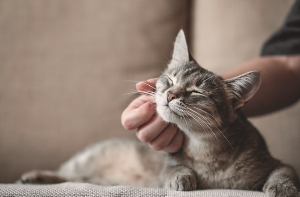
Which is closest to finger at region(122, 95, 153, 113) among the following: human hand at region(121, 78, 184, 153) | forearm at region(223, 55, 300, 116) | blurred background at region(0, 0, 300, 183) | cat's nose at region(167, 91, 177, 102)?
human hand at region(121, 78, 184, 153)

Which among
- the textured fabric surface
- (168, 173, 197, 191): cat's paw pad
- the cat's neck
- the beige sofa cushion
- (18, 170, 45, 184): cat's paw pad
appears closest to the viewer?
the textured fabric surface

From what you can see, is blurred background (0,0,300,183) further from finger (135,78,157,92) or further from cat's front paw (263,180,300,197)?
cat's front paw (263,180,300,197)

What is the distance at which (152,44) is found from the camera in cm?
155

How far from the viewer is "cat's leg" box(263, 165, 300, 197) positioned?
792 mm

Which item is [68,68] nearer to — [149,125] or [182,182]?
[149,125]

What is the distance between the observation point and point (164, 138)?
37.9 inches

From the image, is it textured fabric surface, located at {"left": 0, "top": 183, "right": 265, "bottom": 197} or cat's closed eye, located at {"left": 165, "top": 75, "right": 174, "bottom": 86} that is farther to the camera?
cat's closed eye, located at {"left": 165, "top": 75, "right": 174, "bottom": 86}

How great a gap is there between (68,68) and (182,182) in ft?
3.02

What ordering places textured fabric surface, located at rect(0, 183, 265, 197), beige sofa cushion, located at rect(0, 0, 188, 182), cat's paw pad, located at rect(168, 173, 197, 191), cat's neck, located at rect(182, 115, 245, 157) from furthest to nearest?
beige sofa cushion, located at rect(0, 0, 188, 182), cat's neck, located at rect(182, 115, 245, 157), cat's paw pad, located at rect(168, 173, 197, 191), textured fabric surface, located at rect(0, 183, 265, 197)

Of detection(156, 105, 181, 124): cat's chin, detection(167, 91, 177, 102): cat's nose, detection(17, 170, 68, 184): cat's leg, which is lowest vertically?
detection(17, 170, 68, 184): cat's leg

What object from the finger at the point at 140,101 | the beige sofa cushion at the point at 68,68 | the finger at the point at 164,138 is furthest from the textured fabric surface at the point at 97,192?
the beige sofa cushion at the point at 68,68

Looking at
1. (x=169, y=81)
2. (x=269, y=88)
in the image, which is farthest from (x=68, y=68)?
(x=269, y=88)

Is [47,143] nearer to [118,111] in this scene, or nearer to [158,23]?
[118,111]

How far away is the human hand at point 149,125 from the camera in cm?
91
